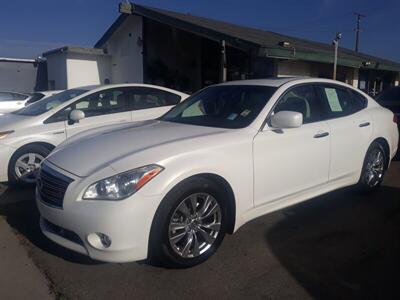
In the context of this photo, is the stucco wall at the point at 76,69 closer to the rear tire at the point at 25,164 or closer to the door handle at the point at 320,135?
the rear tire at the point at 25,164

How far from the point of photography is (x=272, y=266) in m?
3.18

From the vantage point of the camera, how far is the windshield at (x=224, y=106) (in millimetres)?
3746

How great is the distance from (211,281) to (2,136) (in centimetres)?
379

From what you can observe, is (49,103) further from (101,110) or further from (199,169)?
(199,169)

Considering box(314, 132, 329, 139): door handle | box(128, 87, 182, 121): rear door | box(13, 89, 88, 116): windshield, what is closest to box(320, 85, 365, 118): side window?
box(314, 132, 329, 139): door handle

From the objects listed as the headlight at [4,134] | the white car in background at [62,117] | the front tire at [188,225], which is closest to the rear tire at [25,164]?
the white car in background at [62,117]

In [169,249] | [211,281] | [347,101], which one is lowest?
[211,281]

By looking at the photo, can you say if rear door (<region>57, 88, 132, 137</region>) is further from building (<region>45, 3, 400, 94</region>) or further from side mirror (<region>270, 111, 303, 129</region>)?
building (<region>45, 3, 400, 94</region>)

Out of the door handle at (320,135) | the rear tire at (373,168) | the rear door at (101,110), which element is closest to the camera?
the door handle at (320,135)

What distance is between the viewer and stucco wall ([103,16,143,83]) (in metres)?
18.0

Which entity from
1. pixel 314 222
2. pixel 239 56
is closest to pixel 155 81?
pixel 239 56

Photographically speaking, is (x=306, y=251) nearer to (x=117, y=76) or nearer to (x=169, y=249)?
(x=169, y=249)

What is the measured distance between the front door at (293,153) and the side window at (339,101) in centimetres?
18

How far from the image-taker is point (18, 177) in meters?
5.24
